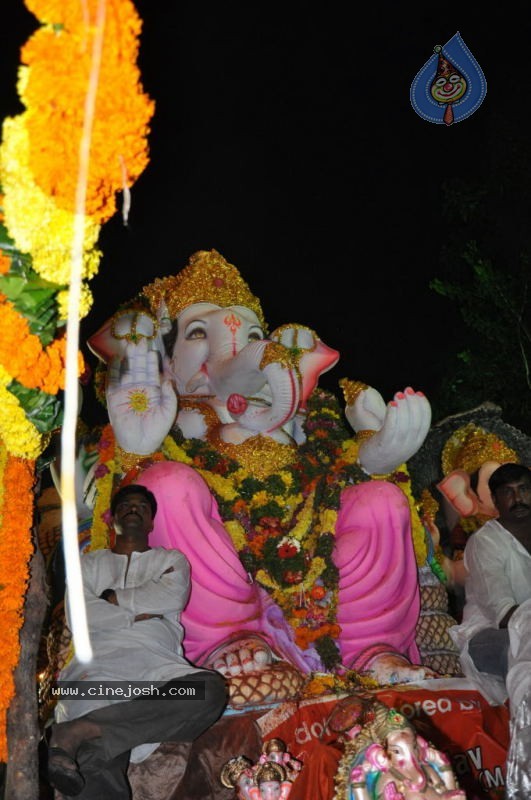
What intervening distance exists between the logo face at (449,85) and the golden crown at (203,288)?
13.1 ft

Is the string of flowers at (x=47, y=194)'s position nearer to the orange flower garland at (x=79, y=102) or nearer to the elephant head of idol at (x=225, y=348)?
the orange flower garland at (x=79, y=102)

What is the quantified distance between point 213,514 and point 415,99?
578 centimetres

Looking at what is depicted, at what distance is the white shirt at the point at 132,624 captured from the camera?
14.7ft

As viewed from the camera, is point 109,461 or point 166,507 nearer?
point 166,507

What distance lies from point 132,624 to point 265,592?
4.28 feet

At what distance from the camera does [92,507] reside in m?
6.01

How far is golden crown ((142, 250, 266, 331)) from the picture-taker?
6777 mm

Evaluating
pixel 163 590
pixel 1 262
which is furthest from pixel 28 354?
pixel 163 590

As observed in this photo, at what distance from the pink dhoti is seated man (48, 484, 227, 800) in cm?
53

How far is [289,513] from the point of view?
6.01m

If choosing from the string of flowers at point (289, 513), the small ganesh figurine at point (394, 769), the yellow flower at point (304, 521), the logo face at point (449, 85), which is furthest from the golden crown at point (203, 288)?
the logo face at point (449, 85)

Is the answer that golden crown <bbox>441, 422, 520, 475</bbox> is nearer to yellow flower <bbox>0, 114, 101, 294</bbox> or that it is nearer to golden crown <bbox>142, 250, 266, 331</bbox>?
golden crown <bbox>142, 250, 266, 331</bbox>

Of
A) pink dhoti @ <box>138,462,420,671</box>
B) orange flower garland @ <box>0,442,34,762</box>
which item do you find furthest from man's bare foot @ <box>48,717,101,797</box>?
pink dhoti @ <box>138,462,420,671</box>

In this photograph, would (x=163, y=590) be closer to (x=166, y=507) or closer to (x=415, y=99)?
(x=166, y=507)
